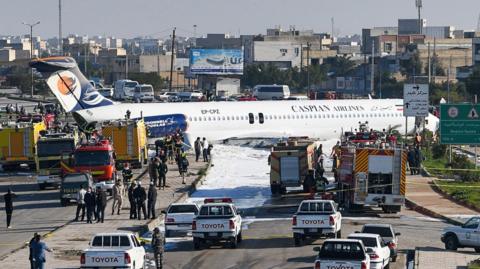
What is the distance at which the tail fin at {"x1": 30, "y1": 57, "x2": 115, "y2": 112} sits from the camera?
65312mm

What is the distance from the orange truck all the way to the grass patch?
3705 millimetres

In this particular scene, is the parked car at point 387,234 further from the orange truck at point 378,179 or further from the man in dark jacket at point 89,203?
the man in dark jacket at point 89,203

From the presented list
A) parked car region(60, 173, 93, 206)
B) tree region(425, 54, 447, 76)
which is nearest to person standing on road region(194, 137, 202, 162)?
parked car region(60, 173, 93, 206)

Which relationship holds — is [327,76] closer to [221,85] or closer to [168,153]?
[221,85]

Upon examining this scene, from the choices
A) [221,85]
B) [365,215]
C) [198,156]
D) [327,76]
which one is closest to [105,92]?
[221,85]

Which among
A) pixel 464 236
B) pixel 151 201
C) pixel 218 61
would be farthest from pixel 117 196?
pixel 218 61

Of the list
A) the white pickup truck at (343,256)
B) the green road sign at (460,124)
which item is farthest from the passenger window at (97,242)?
the green road sign at (460,124)

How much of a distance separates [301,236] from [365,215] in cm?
799

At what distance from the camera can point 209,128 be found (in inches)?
2726

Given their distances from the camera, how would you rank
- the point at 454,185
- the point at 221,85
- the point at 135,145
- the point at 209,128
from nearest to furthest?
the point at 454,185, the point at 135,145, the point at 209,128, the point at 221,85

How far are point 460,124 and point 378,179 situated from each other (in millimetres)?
8490

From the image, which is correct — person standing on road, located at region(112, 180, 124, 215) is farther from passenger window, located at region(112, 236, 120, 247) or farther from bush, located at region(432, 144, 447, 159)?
bush, located at region(432, 144, 447, 159)

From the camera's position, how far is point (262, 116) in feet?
231

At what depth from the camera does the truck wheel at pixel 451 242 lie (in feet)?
104
